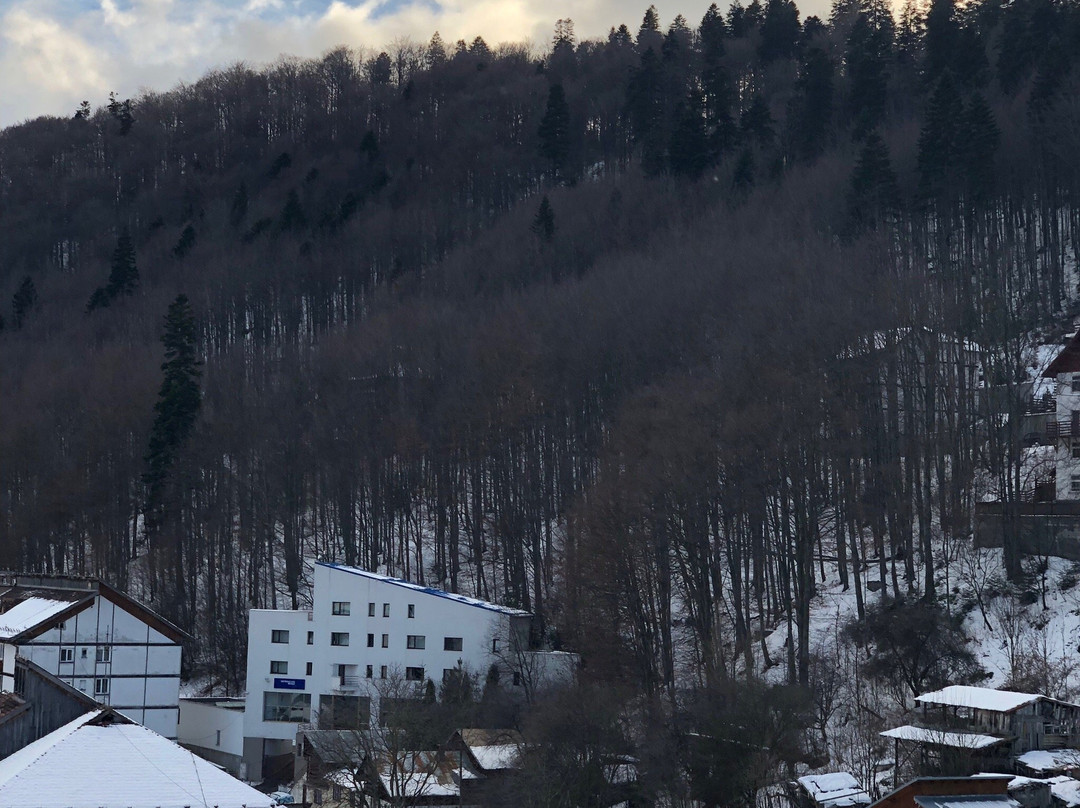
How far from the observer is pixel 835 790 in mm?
35094

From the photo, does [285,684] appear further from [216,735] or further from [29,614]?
[29,614]

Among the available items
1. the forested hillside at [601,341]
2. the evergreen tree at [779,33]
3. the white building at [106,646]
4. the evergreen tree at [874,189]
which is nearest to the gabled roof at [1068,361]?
the forested hillside at [601,341]

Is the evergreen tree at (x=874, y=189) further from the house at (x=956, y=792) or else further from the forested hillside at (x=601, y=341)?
the house at (x=956, y=792)

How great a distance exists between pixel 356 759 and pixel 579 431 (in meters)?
23.7

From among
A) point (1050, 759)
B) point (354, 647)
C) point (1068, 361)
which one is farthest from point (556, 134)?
point (1050, 759)

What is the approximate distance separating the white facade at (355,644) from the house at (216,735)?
433 mm

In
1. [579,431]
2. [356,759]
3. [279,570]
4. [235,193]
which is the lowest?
[356,759]

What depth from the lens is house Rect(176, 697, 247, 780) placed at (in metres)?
53.1

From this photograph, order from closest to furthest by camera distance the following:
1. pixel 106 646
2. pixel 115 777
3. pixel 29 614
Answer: pixel 115 777
pixel 29 614
pixel 106 646

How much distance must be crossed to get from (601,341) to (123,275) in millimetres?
61935

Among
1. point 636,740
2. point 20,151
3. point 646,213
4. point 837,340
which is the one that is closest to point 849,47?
point 646,213

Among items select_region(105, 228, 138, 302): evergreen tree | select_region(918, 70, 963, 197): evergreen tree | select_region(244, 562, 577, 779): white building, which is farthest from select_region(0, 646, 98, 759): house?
select_region(105, 228, 138, 302): evergreen tree

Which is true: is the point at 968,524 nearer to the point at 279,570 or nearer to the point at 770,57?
the point at 279,570

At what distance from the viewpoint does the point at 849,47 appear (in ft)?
343
